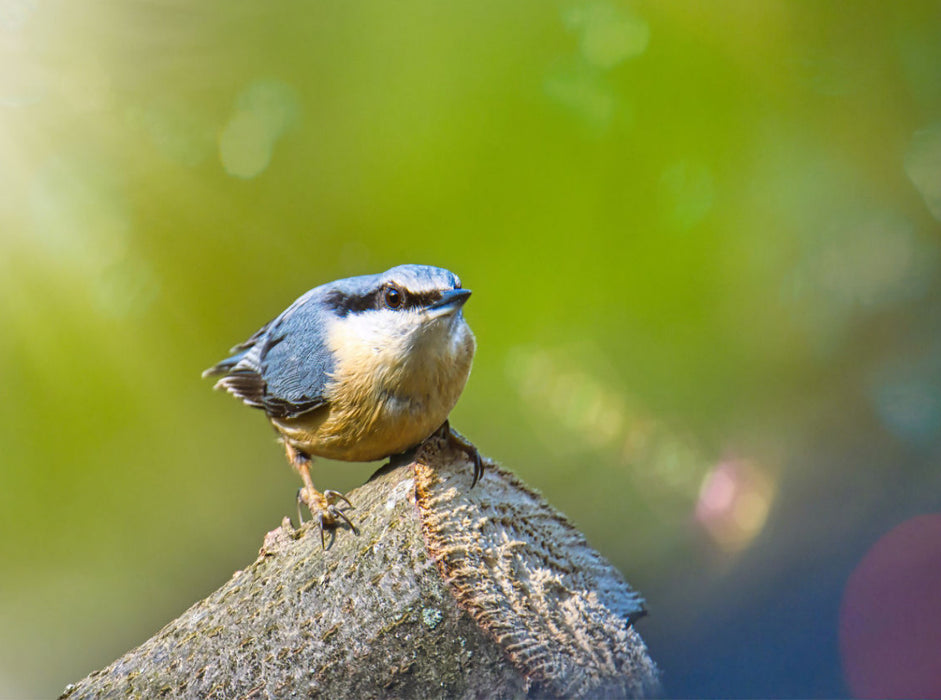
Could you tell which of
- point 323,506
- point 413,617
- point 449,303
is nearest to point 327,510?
point 323,506

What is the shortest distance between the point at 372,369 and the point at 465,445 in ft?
0.58

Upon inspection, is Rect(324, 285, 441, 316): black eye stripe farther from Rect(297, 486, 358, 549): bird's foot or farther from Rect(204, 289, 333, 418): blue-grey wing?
Rect(297, 486, 358, 549): bird's foot

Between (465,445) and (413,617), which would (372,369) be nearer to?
(465,445)

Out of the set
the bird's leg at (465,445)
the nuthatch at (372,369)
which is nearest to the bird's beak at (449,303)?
Result: the nuthatch at (372,369)

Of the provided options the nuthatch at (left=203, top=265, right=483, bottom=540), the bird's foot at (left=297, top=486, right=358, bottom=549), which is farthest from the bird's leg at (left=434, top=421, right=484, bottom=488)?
the bird's foot at (left=297, top=486, right=358, bottom=549)

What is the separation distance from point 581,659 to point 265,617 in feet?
1.10

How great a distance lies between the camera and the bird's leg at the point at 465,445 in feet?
2.96

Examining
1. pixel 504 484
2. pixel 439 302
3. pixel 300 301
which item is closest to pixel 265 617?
pixel 504 484

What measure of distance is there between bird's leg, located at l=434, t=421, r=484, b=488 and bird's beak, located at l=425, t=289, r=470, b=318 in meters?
0.16

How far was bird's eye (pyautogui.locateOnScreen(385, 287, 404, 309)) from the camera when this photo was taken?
1.01 m

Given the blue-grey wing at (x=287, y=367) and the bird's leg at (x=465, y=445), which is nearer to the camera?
the bird's leg at (x=465, y=445)

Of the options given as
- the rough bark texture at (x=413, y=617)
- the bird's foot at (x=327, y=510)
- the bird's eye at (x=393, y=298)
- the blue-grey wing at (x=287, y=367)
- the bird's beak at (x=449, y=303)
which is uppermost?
the blue-grey wing at (x=287, y=367)

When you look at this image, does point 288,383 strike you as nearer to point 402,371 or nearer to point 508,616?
point 402,371

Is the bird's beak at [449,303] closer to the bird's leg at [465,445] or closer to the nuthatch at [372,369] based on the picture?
the nuthatch at [372,369]
